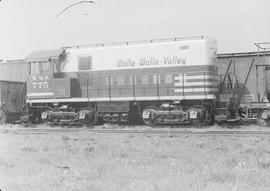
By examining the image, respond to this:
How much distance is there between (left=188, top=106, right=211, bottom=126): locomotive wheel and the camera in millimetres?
17609

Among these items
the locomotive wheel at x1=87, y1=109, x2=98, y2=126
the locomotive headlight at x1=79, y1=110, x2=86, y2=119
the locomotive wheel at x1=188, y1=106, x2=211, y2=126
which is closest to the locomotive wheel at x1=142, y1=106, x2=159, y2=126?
the locomotive wheel at x1=188, y1=106, x2=211, y2=126

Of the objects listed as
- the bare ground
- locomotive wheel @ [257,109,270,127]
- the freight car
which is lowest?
the bare ground

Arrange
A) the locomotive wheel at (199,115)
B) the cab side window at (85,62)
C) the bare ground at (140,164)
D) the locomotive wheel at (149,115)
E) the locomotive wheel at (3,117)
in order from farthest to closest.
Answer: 1. the locomotive wheel at (3,117)
2. the cab side window at (85,62)
3. the locomotive wheel at (149,115)
4. the locomotive wheel at (199,115)
5. the bare ground at (140,164)

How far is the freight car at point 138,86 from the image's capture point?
1805 cm

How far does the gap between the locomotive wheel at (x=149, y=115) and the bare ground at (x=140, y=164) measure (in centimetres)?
493

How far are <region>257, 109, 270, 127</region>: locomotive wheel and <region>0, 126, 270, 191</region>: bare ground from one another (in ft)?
15.1

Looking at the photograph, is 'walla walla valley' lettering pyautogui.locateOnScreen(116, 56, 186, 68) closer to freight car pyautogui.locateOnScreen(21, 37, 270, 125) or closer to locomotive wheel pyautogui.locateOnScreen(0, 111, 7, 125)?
freight car pyautogui.locateOnScreen(21, 37, 270, 125)

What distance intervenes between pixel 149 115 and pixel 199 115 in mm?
2152

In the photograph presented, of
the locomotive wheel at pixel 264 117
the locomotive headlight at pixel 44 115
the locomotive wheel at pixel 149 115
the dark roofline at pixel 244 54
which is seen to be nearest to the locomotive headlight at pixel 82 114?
the locomotive headlight at pixel 44 115

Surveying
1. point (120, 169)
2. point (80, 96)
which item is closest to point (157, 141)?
point (120, 169)

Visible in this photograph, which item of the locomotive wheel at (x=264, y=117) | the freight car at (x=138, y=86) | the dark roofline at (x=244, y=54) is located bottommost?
the locomotive wheel at (x=264, y=117)

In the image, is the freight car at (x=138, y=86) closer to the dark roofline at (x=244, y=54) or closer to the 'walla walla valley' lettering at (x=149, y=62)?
the 'walla walla valley' lettering at (x=149, y=62)

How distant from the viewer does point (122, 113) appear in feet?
64.1

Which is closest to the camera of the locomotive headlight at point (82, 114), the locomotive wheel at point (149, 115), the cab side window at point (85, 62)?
the locomotive wheel at point (149, 115)
